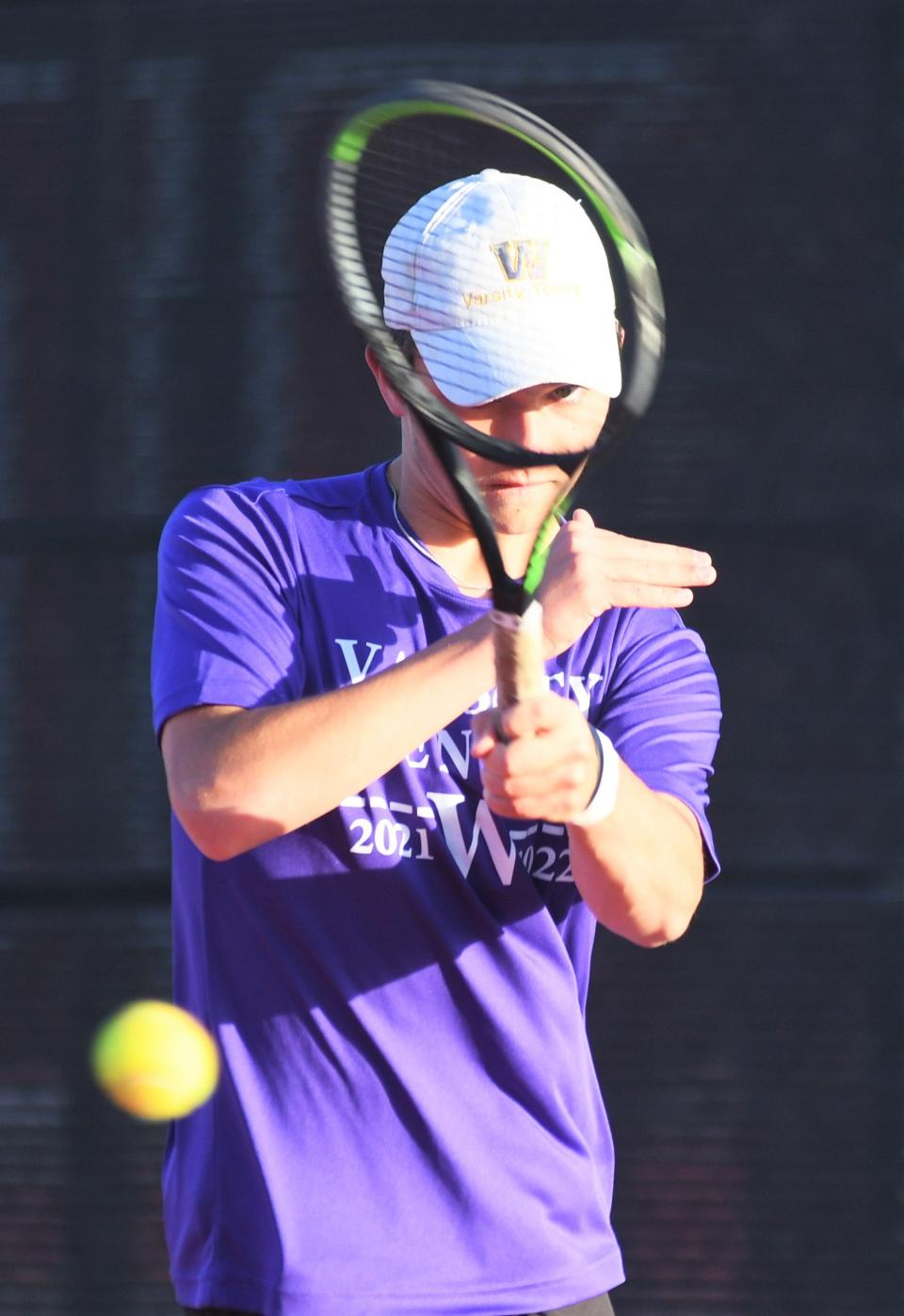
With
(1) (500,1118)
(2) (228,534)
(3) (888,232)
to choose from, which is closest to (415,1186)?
(1) (500,1118)

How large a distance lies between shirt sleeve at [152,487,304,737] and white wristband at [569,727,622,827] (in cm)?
34

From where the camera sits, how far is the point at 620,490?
3330 mm

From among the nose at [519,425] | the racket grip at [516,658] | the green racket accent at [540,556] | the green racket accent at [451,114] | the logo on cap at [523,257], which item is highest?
the green racket accent at [451,114]

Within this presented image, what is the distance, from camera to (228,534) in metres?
1.82

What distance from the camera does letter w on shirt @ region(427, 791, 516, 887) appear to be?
1.75 metres

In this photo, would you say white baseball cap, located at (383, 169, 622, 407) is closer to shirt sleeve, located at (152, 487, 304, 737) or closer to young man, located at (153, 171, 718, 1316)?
young man, located at (153, 171, 718, 1316)

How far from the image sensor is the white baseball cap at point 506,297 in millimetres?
1740

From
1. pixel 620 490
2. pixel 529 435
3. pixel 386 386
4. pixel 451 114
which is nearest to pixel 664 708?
pixel 529 435

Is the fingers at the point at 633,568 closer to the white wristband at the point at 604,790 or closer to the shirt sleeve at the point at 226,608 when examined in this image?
the white wristband at the point at 604,790

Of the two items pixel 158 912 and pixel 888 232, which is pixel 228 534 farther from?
pixel 888 232

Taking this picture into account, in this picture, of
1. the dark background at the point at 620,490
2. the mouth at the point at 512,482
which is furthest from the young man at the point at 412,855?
the dark background at the point at 620,490

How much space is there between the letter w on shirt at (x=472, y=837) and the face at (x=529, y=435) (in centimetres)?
28

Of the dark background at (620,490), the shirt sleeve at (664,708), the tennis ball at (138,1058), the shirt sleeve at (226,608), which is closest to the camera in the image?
the shirt sleeve at (226,608)

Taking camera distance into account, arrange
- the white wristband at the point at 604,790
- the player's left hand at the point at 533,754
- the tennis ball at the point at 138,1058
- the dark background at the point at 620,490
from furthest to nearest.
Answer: the dark background at the point at 620,490 < the tennis ball at the point at 138,1058 < the white wristband at the point at 604,790 < the player's left hand at the point at 533,754
